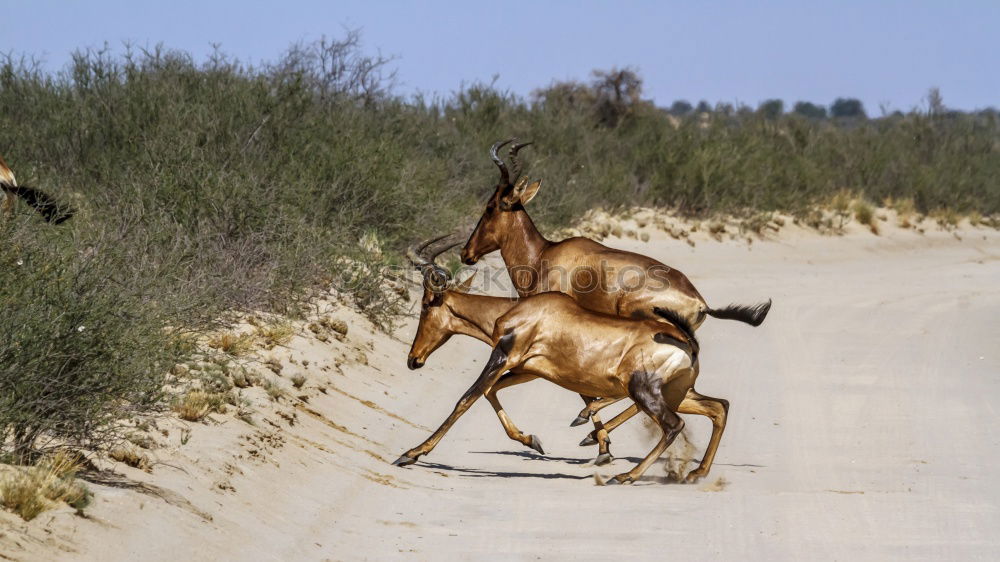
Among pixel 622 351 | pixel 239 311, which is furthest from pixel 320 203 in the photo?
pixel 622 351

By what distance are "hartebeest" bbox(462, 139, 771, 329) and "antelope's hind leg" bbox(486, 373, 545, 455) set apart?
1.33 metres

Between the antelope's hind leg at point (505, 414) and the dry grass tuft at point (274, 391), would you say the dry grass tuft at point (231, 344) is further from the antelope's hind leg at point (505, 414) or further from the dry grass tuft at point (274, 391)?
the antelope's hind leg at point (505, 414)

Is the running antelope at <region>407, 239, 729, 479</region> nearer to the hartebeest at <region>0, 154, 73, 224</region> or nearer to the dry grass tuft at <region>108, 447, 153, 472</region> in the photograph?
the hartebeest at <region>0, 154, 73, 224</region>

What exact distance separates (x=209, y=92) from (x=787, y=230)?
1597 centimetres

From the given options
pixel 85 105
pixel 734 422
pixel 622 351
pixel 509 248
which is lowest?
pixel 734 422

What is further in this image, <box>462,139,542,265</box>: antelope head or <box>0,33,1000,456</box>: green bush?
<box>462,139,542,265</box>: antelope head

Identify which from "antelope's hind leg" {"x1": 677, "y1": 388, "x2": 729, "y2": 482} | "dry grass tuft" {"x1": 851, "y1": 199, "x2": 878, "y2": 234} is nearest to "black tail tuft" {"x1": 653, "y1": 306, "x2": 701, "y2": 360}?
"antelope's hind leg" {"x1": 677, "y1": 388, "x2": 729, "y2": 482}

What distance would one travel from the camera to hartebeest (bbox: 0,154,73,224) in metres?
10.8

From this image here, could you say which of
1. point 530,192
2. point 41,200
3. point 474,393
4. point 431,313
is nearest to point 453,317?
point 431,313

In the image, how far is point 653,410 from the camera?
9828 millimetres

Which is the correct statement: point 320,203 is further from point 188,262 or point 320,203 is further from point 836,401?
point 836,401

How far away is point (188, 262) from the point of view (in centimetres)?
1244

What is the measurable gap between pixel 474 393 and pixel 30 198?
418 centimetres

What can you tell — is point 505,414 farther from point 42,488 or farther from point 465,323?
point 42,488
